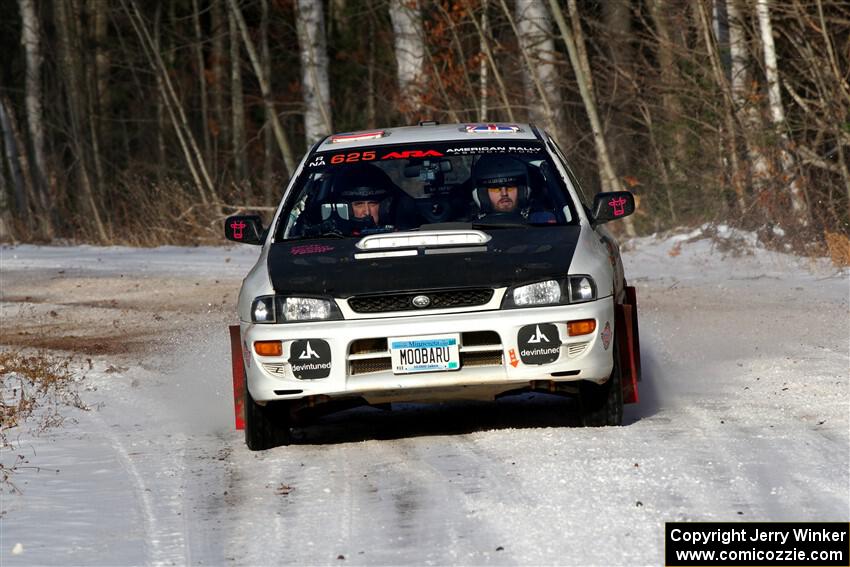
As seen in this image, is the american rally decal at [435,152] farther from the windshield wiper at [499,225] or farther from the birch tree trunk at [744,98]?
the birch tree trunk at [744,98]

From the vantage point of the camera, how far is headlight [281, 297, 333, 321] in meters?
7.26

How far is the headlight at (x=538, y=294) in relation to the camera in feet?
23.6

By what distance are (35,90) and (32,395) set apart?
83.5ft

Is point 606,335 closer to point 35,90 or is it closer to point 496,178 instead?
point 496,178

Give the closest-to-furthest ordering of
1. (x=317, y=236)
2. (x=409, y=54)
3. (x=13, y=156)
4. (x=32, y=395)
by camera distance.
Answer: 1. (x=317, y=236)
2. (x=32, y=395)
3. (x=409, y=54)
4. (x=13, y=156)

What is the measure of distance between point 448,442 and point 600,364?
0.86 meters

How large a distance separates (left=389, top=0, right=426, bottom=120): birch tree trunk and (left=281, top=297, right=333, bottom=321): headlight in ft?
60.1

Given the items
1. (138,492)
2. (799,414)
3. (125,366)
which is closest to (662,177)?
(125,366)

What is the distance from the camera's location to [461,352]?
23.4 ft

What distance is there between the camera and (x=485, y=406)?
9.17m

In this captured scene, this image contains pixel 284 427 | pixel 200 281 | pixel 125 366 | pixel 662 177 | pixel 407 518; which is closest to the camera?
pixel 407 518

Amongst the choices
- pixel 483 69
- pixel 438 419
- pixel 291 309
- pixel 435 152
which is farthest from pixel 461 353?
pixel 483 69

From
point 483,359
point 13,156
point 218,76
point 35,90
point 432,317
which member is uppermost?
point 218,76

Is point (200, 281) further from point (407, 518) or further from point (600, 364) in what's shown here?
point (407, 518)
